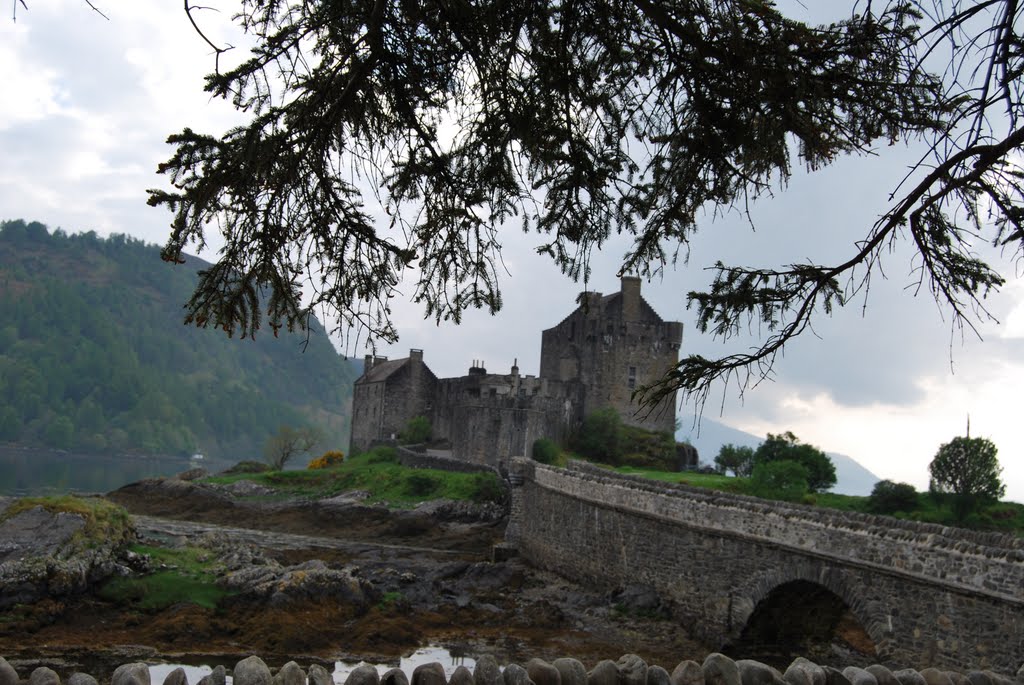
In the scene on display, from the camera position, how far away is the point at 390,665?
19.0 metres

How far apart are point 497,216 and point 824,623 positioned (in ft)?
53.3

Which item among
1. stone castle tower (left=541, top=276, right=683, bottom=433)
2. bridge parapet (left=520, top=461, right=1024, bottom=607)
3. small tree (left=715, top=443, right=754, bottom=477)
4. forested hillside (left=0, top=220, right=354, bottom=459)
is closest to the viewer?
bridge parapet (left=520, top=461, right=1024, bottom=607)

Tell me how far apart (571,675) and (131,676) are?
319cm

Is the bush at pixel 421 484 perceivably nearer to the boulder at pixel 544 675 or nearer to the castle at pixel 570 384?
the castle at pixel 570 384

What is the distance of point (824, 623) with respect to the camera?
2170 cm

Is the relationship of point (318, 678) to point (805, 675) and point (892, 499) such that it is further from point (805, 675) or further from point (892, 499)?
point (892, 499)

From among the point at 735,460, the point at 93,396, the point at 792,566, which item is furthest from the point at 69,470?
the point at 792,566

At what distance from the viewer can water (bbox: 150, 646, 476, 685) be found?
663 inches

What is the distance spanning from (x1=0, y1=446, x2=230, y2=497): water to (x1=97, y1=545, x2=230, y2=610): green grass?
41.5m

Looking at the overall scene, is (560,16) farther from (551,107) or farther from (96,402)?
(96,402)

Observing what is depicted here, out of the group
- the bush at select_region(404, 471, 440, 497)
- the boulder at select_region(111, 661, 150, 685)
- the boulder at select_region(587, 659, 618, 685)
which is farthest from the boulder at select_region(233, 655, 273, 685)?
the bush at select_region(404, 471, 440, 497)

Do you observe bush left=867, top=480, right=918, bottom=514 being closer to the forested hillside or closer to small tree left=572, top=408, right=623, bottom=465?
small tree left=572, top=408, right=623, bottom=465

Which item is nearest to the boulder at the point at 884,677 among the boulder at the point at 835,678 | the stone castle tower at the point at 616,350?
the boulder at the point at 835,678

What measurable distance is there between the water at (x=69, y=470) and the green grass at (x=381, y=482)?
14.5 meters
